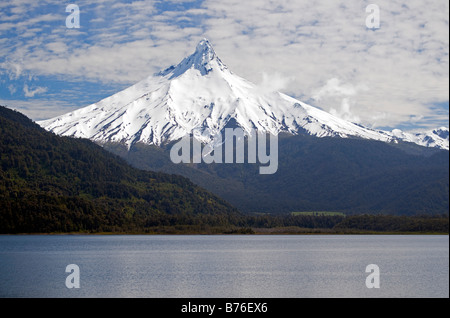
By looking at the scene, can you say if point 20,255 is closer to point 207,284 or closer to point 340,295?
point 207,284

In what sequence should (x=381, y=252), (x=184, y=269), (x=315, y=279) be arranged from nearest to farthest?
(x=315, y=279)
(x=184, y=269)
(x=381, y=252)

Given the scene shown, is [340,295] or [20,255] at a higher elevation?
[20,255]
